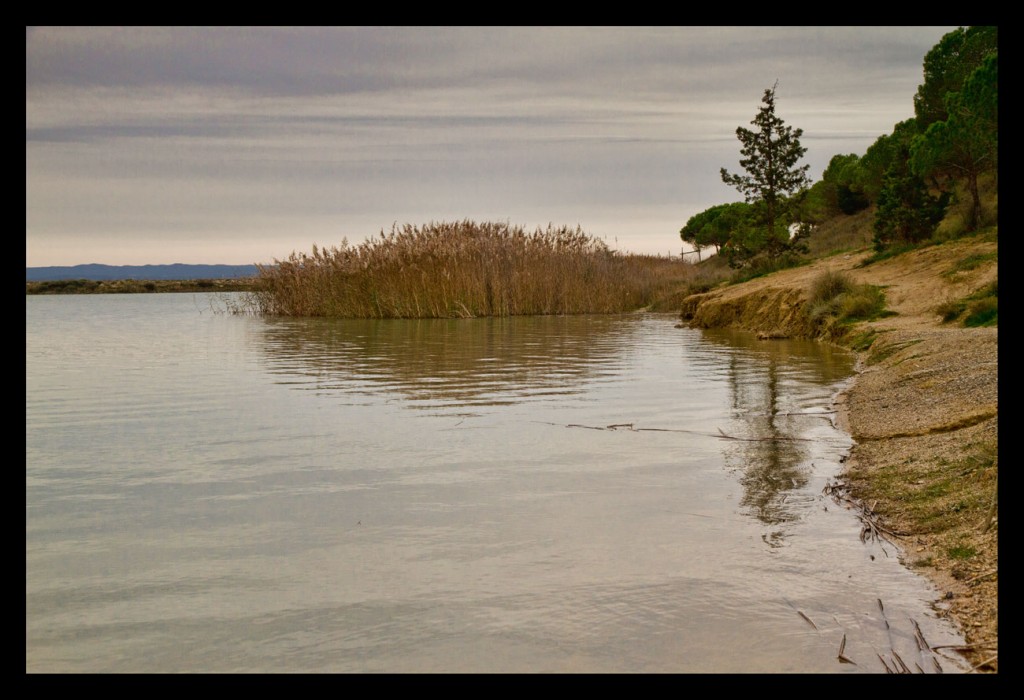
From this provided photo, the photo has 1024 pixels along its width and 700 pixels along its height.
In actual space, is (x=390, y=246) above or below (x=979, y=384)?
above

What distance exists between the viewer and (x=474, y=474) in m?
7.04

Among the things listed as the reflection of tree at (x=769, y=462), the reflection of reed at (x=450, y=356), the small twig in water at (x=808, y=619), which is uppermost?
the reflection of reed at (x=450, y=356)

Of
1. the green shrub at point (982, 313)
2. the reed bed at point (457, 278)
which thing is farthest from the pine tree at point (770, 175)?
the green shrub at point (982, 313)

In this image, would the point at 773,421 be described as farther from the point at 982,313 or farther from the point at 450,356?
the point at 450,356

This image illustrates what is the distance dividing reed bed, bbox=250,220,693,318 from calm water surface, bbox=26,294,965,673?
17.6 meters

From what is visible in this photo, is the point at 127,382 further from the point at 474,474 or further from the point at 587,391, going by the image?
the point at 474,474

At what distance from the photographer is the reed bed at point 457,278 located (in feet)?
96.5

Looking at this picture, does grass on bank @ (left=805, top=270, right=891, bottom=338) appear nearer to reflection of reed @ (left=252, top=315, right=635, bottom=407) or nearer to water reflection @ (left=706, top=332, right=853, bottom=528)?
water reflection @ (left=706, top=332, right=853, bottom=528)

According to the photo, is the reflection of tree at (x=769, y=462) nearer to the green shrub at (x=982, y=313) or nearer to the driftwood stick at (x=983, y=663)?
the driftwood stick at (x=983, y=663)

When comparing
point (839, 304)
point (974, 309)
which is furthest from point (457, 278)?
point (974, 309)

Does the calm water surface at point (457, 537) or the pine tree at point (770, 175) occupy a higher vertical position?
the pine tree at point (770, 175)

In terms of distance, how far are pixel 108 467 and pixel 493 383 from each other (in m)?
5.96

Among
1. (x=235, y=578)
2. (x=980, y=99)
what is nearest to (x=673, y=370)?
(x=235, y=578)

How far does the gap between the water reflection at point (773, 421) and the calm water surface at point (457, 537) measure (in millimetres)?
38
